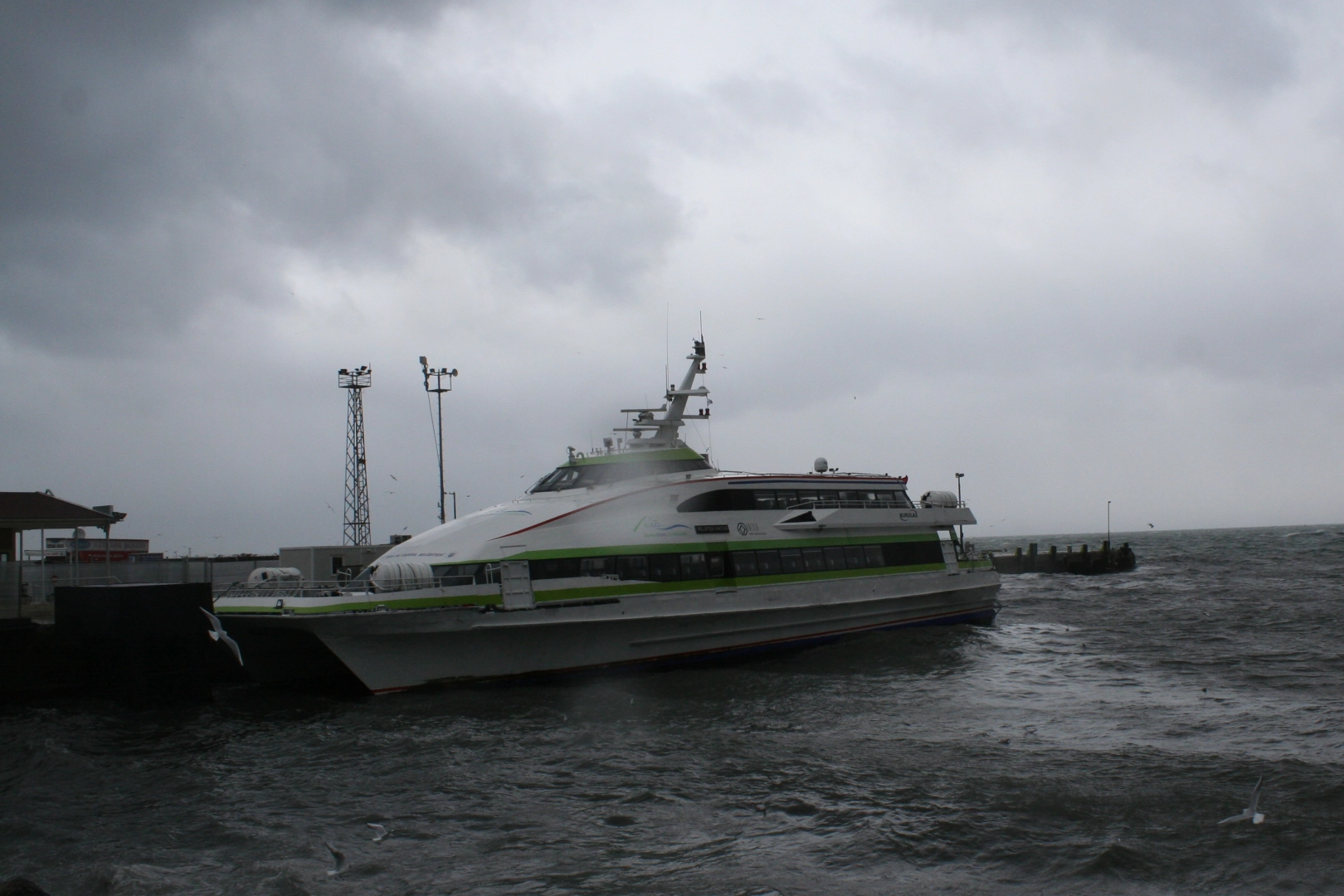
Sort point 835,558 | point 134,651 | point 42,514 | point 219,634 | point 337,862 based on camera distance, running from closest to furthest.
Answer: point 337,862 → point 219,634 → point 134,651 → point 835,558 → point 42,514

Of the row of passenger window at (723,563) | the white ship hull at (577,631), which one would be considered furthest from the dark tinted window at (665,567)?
the white ship hull at (577,631)

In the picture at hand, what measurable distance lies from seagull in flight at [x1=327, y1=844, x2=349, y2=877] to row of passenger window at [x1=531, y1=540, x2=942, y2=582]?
757 cm

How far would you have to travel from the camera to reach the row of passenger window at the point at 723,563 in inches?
651

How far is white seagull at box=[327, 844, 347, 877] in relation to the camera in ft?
26.6

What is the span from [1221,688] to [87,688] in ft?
63.8

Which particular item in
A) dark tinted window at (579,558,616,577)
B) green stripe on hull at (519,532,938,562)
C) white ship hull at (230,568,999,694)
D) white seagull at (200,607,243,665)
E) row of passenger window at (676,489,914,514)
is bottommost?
white ship hull at (230,568,999,694)

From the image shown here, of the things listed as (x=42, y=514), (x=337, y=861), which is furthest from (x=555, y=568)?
(x=42, y=514)

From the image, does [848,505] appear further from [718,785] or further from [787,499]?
[718,785]

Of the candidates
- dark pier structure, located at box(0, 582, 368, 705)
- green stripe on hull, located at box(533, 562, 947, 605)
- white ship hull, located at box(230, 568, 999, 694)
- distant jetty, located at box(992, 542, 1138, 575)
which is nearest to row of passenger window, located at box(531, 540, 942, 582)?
green stripe on hull, located at box(533, 562, 947, 605)

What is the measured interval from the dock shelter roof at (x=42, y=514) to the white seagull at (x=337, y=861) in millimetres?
16463

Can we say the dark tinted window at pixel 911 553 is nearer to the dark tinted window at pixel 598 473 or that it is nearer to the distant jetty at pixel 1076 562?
the dark tinted window at pixel 598 473

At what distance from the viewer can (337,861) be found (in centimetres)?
836

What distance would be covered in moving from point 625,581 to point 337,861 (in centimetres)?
894

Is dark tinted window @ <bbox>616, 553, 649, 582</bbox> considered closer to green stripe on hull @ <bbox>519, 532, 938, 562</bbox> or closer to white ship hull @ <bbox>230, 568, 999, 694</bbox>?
green stripe on hull @ <bbox>519, 532, 938, 562</bbox>
